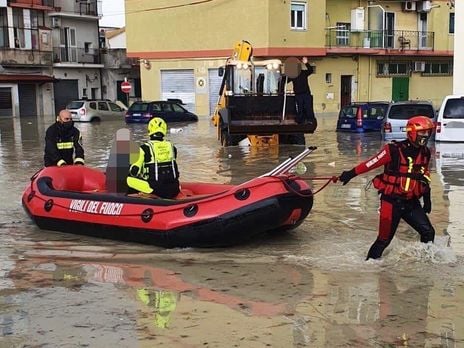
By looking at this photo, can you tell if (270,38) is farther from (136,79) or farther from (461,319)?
(461,319)

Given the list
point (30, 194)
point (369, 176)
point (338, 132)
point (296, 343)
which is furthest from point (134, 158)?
point (338, 132)

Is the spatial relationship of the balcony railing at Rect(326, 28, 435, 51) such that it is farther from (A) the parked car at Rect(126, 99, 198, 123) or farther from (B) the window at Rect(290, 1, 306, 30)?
(A) the parked car at Rect(126, 99, 198, 123)

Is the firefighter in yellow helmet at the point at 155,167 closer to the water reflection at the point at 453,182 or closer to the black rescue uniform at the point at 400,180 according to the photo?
the black rescue uniform at the point at 400,180

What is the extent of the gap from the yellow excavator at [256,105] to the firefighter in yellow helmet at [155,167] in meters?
10.3

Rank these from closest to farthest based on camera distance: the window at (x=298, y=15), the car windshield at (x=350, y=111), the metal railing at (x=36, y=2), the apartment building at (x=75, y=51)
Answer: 1. the car windshield at (x=350, y=111)
2. the window at (x=298, y=15)
3. the metal railing at (x=36, y=2)
4. the apartment building at (x=75, y=51)

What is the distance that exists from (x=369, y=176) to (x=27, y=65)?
34.3 m

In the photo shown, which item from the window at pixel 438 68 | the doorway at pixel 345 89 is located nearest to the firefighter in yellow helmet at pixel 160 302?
the doorway at pixel 345 89

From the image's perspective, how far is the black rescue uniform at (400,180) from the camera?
6.82 m

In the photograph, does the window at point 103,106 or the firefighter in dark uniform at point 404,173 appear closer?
the firefighter in dark uniform at point 404,173

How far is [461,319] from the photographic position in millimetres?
5625

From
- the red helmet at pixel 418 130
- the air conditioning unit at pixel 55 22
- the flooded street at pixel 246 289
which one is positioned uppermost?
the air conditioning unit at pixel 55 22

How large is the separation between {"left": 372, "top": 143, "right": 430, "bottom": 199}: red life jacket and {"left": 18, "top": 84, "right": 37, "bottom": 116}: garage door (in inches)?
1590

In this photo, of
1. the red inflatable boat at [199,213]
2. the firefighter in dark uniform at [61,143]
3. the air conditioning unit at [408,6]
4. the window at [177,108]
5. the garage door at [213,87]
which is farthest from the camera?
the air conditioning unit at [408,6]

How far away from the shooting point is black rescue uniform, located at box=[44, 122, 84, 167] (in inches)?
411
